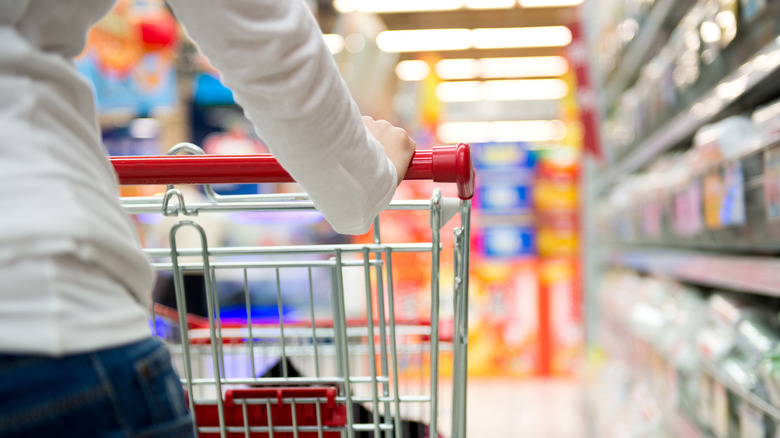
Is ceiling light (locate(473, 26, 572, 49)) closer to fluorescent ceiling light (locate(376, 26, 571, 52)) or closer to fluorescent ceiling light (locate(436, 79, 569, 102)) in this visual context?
fluorescent ceiling light (locate(376, 26, 571, 52))

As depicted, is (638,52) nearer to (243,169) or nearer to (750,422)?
(750,422)

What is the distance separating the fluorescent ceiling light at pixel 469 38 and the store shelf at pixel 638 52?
5.14 m

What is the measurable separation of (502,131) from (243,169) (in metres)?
11.9

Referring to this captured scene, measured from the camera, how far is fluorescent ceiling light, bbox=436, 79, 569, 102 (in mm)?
11695

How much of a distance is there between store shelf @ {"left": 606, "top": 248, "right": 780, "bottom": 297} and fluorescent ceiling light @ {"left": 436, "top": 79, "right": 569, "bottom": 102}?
353 inches

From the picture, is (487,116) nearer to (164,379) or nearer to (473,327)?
(473,327)

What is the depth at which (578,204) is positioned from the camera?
A: 283 inches

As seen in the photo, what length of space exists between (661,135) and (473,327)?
4776 millimetres

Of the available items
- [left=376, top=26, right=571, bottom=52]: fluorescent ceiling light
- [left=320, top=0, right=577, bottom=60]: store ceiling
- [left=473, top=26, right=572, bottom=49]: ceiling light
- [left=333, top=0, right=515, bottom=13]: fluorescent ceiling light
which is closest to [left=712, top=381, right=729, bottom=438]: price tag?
[left=333, top=0, right=515, bottom=13]: fluorescent ceiling light

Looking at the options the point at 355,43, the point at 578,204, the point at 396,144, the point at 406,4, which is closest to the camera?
the point at 396,144

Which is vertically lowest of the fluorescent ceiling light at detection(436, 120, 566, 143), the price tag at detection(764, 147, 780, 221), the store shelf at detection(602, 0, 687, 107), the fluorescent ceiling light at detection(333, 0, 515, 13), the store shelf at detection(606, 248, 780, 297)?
the store shelf at detection(606, 248, 780, 297)

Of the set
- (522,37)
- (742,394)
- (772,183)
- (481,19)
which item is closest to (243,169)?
(772,183)

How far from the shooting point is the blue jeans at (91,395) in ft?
1.76

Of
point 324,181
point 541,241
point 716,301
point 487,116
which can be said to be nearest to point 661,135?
point 716,301
